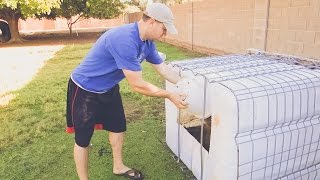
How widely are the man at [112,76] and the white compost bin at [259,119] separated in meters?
0.32

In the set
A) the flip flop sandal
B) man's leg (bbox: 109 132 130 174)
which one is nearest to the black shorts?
man's leg (bbox: 109 132 130 174)

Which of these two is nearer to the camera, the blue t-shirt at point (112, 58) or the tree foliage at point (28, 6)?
the blue t-shirt at point (112, 58)

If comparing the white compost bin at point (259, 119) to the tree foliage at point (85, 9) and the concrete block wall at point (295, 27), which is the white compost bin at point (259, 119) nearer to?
the concrete block wall at point (295, 27)

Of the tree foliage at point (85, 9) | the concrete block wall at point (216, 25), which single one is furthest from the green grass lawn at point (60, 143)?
the tree foliage at point (85, 9)

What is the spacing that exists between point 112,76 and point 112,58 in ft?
0.57

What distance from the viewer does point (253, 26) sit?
7.52 metres

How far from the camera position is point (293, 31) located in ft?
18.9

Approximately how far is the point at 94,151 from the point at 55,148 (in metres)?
0.53

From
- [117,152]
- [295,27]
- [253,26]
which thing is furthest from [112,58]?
[253,26]

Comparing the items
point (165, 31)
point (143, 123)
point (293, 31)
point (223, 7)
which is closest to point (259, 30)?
point (293, 31)

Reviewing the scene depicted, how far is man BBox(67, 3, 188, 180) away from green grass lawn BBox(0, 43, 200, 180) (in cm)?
41

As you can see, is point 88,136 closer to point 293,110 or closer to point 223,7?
point 293,110

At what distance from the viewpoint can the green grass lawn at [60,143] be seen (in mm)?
3176

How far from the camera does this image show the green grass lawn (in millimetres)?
3176
